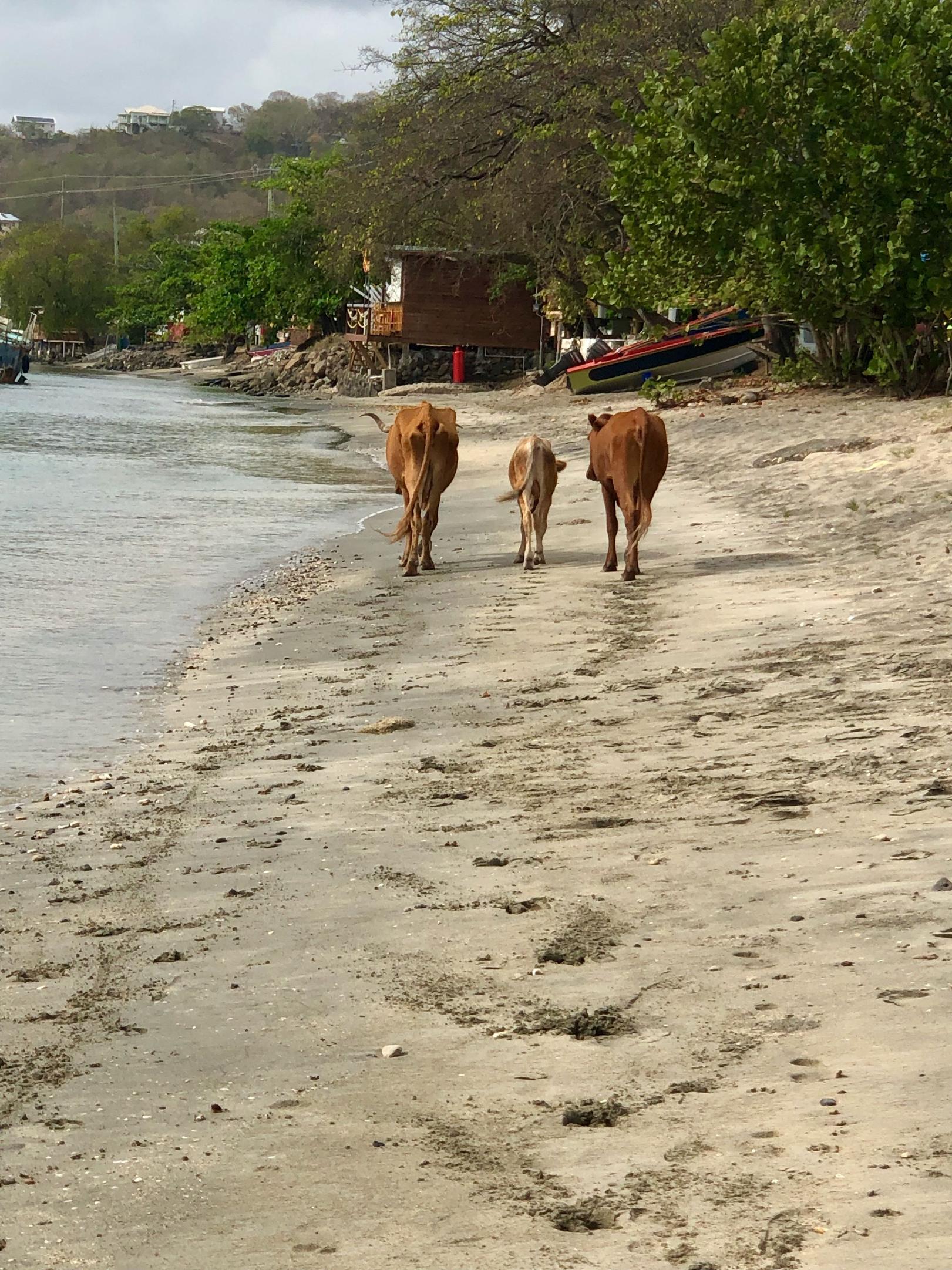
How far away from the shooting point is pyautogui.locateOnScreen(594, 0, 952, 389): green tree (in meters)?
23.0

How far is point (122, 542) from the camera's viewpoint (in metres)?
18.3

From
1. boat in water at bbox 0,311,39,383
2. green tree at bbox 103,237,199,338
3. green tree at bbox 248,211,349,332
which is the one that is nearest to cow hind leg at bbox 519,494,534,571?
green tree at bbox 248,211,349,332

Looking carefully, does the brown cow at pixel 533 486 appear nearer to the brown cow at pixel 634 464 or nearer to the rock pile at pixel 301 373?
the brown cow at pixel 634 464

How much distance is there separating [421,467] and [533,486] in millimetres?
1033

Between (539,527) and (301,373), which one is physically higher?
(301,373)

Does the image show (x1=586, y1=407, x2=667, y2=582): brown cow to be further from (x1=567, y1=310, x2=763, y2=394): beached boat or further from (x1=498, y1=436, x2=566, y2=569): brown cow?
(x1=567, y1=310, x2=763, y2=394): beached boat

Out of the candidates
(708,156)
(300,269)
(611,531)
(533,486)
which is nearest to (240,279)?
(300,269)

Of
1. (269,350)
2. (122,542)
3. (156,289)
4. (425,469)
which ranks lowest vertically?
(122,542)

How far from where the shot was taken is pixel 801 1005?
4184 mm

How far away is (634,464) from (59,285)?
430 ft

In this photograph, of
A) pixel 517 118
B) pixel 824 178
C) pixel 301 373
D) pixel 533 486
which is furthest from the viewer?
pixel 301 373

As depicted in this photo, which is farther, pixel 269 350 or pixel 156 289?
pixel 156 289

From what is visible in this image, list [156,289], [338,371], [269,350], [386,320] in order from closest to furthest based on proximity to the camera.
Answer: [386,320]
[338,371]
[269,350]
[156,289]

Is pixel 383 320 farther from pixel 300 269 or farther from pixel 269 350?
pixel 269 350
